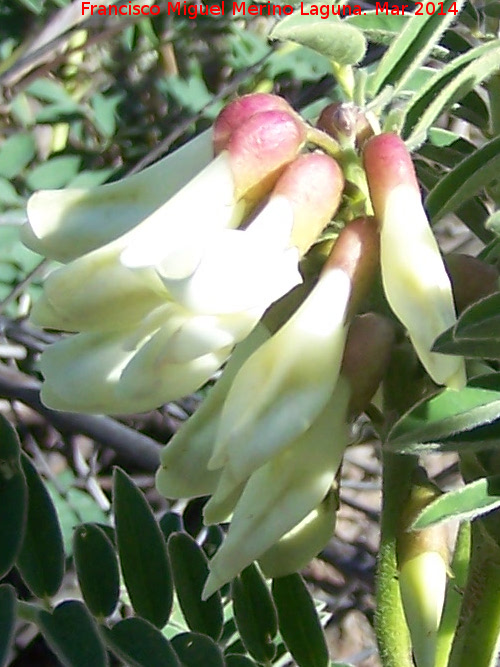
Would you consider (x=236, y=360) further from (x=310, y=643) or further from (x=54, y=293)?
(x=310, y=643)

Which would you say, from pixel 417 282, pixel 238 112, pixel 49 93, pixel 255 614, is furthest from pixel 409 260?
pixel 49 93

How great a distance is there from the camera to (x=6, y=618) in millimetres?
572

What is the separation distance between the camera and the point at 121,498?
690 mm

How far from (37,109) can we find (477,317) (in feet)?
5.03

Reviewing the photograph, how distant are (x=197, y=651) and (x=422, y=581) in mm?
140

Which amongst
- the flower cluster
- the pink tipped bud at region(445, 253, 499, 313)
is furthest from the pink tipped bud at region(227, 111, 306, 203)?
the pink tipped bud at region(445, 253, 499, 313)

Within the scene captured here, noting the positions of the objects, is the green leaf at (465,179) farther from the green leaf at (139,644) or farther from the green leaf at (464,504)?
the green leaf at (139,644)

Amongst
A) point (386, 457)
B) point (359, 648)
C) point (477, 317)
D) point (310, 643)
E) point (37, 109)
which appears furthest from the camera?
point (359, 648)

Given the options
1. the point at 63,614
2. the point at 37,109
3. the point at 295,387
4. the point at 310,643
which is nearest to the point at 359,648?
the point at 37,109

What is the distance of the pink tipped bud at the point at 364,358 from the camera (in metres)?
0.53

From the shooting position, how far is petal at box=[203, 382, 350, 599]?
505 millimetres

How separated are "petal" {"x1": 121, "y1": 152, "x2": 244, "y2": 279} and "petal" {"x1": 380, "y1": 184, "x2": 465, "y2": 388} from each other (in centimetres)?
8

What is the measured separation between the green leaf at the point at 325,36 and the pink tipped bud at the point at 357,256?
0.29 ft

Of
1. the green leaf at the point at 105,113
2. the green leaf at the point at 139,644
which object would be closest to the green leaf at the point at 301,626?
the green leaf at the point at 139,644
